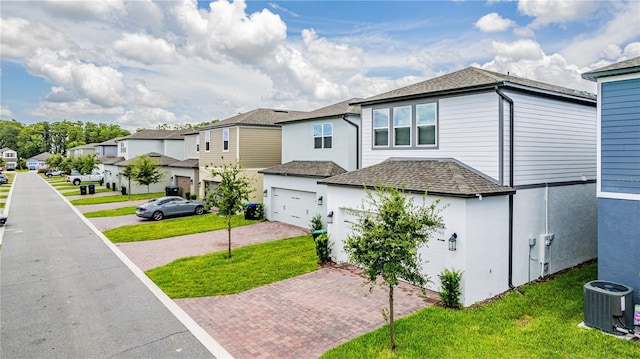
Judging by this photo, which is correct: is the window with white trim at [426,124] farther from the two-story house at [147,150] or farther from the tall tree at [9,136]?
the tall tree at [9,136]

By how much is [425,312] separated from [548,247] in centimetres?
566

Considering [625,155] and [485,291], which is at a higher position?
[625,155]

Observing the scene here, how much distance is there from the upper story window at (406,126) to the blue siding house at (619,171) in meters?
4.66

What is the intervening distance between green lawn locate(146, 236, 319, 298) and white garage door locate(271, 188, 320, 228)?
349 centimetres

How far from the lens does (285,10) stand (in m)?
20.3

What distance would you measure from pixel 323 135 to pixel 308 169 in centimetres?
200

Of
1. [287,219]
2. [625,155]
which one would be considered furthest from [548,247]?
[287,219]

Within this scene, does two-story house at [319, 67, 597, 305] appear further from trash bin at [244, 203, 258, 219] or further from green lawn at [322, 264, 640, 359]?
trash bin at [244, 203, 258, 219]

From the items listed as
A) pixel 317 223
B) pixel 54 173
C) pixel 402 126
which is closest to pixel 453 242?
pixel 402 126

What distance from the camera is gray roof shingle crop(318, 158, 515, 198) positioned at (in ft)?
33.1

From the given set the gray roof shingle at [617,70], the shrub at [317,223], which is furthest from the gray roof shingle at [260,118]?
the gray roof shingle at [617,70]

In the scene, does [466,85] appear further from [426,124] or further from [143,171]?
[143,171]

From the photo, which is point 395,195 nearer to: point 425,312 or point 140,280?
point 425,312

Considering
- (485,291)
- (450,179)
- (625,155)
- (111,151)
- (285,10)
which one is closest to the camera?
(625,155)
